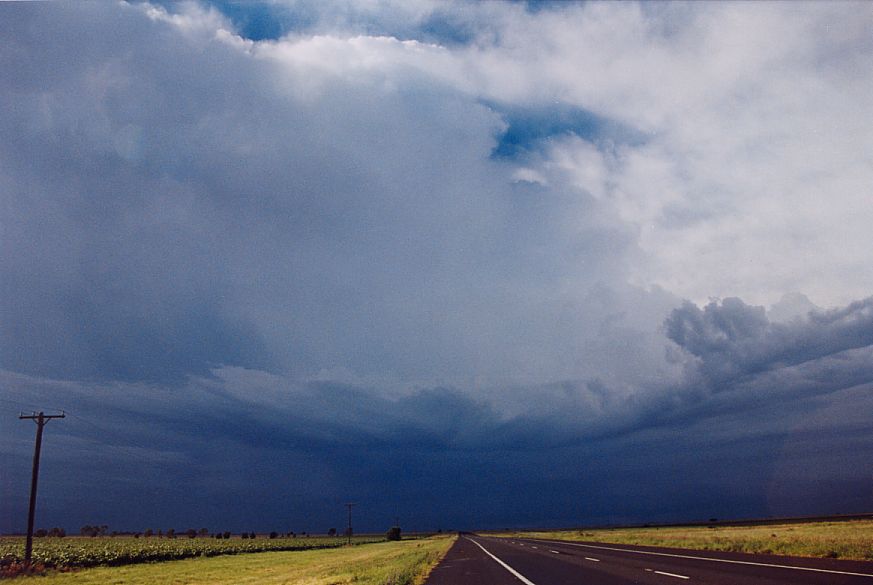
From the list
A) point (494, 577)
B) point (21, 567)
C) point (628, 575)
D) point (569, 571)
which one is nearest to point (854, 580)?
point (628, 575)

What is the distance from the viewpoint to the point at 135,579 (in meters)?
37.4

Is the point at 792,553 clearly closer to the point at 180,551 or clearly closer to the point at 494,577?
the point at 494,577

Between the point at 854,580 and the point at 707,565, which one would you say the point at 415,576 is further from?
the point at 854,580

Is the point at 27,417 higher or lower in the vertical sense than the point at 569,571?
higher

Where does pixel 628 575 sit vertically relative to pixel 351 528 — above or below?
above

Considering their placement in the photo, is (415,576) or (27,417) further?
(27,417)

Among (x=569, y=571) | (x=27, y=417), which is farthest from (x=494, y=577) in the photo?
(x=27, y=417)

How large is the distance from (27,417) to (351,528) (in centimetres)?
11105

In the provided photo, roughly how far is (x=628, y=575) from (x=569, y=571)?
3.52 meters

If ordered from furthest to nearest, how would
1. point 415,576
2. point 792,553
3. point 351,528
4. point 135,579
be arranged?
1. point 351,528
2. point 135,579
3. point 792,553
4. point 415,576

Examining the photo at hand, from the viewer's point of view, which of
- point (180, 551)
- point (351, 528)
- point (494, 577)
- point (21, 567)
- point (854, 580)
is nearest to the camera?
point (854, 580)

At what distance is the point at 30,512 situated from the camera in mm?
46281

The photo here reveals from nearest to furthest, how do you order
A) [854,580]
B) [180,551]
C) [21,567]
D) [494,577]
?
[854,580], [494,577], [21,567], [180,551]

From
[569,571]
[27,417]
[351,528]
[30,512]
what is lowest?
[351,528]
